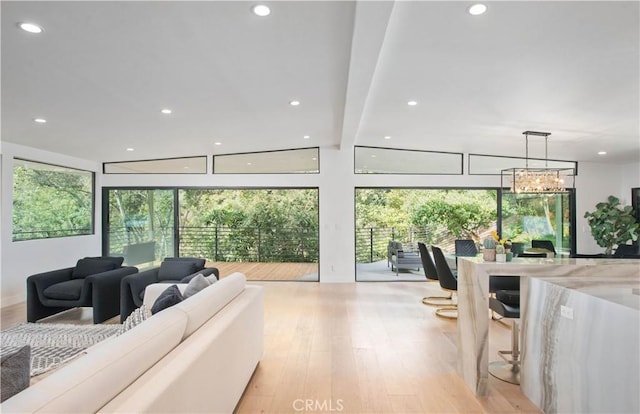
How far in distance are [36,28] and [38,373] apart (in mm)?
2736

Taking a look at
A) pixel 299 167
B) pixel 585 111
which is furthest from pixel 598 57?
pixel 299 167

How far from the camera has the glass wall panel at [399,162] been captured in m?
7.29

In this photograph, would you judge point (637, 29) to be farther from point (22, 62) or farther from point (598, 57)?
point (22, 62)

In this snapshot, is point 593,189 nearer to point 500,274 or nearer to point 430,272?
point 430,272

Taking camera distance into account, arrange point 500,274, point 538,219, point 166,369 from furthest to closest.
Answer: point 538,219
point 500,274
point 166,369

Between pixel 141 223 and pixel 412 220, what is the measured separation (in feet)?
18.2

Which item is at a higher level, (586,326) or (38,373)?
(586,326)

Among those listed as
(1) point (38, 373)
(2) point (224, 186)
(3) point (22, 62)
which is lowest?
(1) point (38, 373)

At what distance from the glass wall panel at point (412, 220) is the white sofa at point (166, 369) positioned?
497 centimetres

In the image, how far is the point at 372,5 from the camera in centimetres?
218

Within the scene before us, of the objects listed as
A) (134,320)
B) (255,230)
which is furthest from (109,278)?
(255,230)

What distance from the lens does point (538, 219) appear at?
741 centimetres

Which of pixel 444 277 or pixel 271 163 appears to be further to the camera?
pixel 271 163

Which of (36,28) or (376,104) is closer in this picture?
(36,28)
